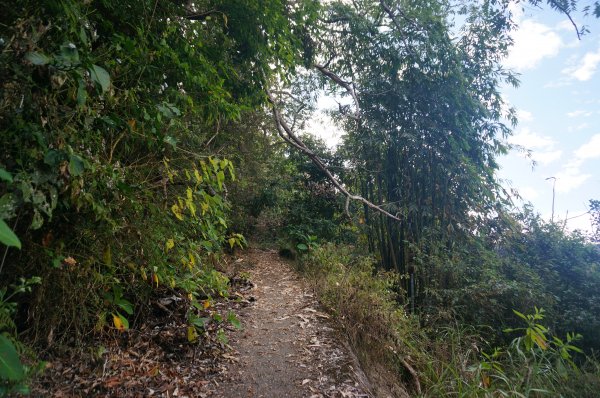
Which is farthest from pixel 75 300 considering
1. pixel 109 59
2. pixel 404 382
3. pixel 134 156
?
pixel 404 382

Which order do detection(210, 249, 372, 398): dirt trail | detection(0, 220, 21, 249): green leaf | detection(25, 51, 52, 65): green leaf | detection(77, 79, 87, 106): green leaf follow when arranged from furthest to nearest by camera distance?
detection(210, 249, 372, 398): dirt trail < detection(77, 79, 87, 106): green leaf < detection(25, 51, 52, 65): green leaf < detection(0, 220, 21, 249): green leaf

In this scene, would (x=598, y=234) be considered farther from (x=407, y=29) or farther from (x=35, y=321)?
(x=35, y=321)

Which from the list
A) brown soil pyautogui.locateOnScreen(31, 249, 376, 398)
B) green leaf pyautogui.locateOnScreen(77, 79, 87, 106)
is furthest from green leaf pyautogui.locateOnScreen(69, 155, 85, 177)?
brown soil pyautogui.locateOnScreen(31, 249, 376, 398)

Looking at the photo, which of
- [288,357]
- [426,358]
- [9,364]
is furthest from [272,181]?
[9,364]

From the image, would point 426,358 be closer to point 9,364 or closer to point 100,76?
point 9,364

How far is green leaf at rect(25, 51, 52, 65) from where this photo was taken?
1.40 m

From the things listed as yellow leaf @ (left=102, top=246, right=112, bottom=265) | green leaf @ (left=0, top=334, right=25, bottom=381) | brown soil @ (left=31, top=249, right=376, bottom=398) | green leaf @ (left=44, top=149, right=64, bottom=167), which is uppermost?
green leaf @ (left=44, top=149, right=64, bottom=167)

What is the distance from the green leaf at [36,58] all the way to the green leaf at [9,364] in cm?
111

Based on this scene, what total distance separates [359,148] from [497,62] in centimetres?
320

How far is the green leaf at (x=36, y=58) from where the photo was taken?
1.40 meters

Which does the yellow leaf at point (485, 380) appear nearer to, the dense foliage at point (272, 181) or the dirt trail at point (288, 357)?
the dense foliage at point (272, 181)

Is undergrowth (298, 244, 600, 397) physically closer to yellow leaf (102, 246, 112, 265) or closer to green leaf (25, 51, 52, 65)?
yellow leaf (102, 246, 112, 265)

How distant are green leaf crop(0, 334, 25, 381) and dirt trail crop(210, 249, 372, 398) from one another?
1.50 meters

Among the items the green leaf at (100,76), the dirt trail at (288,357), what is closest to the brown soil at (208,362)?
the dirt trail at (288,357)
